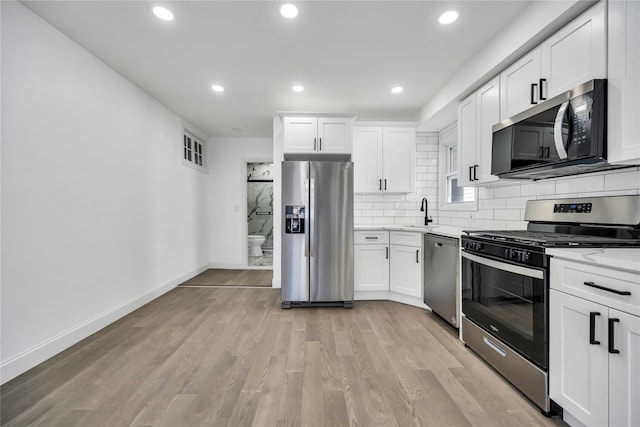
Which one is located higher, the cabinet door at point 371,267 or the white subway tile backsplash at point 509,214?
the white subway tile backsplash at point 509,214

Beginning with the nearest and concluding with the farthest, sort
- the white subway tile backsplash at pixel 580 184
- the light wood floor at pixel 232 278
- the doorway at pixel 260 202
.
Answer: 1. the white subway tile backsplash at pixel 580 184
2. the light wood floor at pixel 232 278
3. the doorway at pixel 260 202

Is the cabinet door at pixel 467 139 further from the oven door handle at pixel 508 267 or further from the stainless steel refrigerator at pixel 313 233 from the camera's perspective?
the stainless steel refrigerator at pixel 313 233

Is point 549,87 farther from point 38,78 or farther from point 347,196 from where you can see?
point 38,78

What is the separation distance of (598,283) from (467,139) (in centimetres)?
184

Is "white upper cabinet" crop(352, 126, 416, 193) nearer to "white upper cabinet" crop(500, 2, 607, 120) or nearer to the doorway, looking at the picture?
"white upper cabinet" crop(500, 2, 607, 120)

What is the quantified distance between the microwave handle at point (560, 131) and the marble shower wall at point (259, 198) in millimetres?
6357

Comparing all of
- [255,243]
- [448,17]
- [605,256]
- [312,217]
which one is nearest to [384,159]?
[312,217]

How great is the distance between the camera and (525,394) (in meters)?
1.64

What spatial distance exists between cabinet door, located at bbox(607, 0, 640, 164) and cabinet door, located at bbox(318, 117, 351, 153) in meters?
2.45

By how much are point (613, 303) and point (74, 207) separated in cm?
354

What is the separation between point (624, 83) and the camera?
139 cm

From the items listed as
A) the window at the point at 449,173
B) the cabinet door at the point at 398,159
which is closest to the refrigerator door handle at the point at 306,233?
the cabinet door at the point at 398,159

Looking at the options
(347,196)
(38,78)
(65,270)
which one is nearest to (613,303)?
(347,196)

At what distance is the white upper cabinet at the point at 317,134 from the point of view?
360cm
